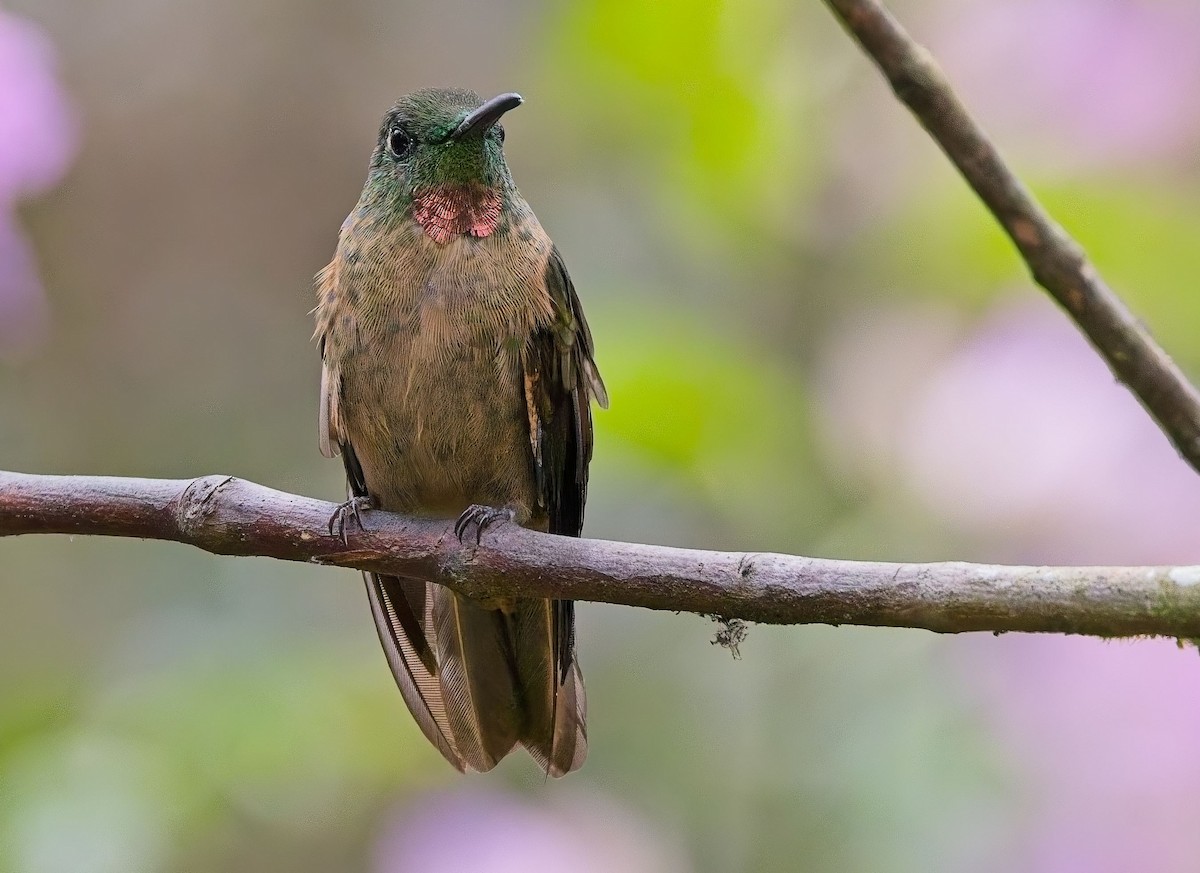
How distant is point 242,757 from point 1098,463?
7.05ft

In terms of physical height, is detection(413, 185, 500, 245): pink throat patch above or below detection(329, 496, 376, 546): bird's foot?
above

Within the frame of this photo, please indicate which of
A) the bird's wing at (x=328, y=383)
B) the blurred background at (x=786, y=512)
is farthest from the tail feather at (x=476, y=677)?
the bird's wing at (x=328, y=383)

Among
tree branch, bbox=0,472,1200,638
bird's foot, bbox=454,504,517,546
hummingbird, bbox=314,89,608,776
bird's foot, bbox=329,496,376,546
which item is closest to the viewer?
tree branch, bbox=0,472,1200,638

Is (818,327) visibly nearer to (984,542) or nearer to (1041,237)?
(984,542)

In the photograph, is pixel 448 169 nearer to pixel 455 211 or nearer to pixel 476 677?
pixel 455 211

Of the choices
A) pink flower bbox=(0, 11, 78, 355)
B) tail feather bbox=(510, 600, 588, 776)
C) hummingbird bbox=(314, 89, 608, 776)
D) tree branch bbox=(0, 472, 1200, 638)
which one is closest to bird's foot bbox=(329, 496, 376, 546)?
tree branch bbox=(0, 472, 1200, 638)

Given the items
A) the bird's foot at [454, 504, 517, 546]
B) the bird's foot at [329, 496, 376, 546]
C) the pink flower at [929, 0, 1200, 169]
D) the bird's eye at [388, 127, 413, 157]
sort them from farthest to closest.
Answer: the pink flower at [929, 0, 1200, 169], the bird's eye at [388, 127, 413, 157], the bird's foot at [454, 504, 517, 546], the bird's foot at [329, 496, 376, 546]

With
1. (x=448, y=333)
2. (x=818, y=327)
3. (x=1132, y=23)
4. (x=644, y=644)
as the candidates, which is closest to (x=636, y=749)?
(x=644, y=644)

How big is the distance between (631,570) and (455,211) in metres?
1.36

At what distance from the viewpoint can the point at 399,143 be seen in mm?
3342

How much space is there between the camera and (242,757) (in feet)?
10.0

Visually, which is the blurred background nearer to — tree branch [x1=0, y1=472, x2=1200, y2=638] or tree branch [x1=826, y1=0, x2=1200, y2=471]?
tree branch [x1=0, y1=472, x2=1200, y2=638]

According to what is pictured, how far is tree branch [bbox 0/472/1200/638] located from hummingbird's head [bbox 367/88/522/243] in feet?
2.56

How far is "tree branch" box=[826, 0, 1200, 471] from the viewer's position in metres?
1.82
